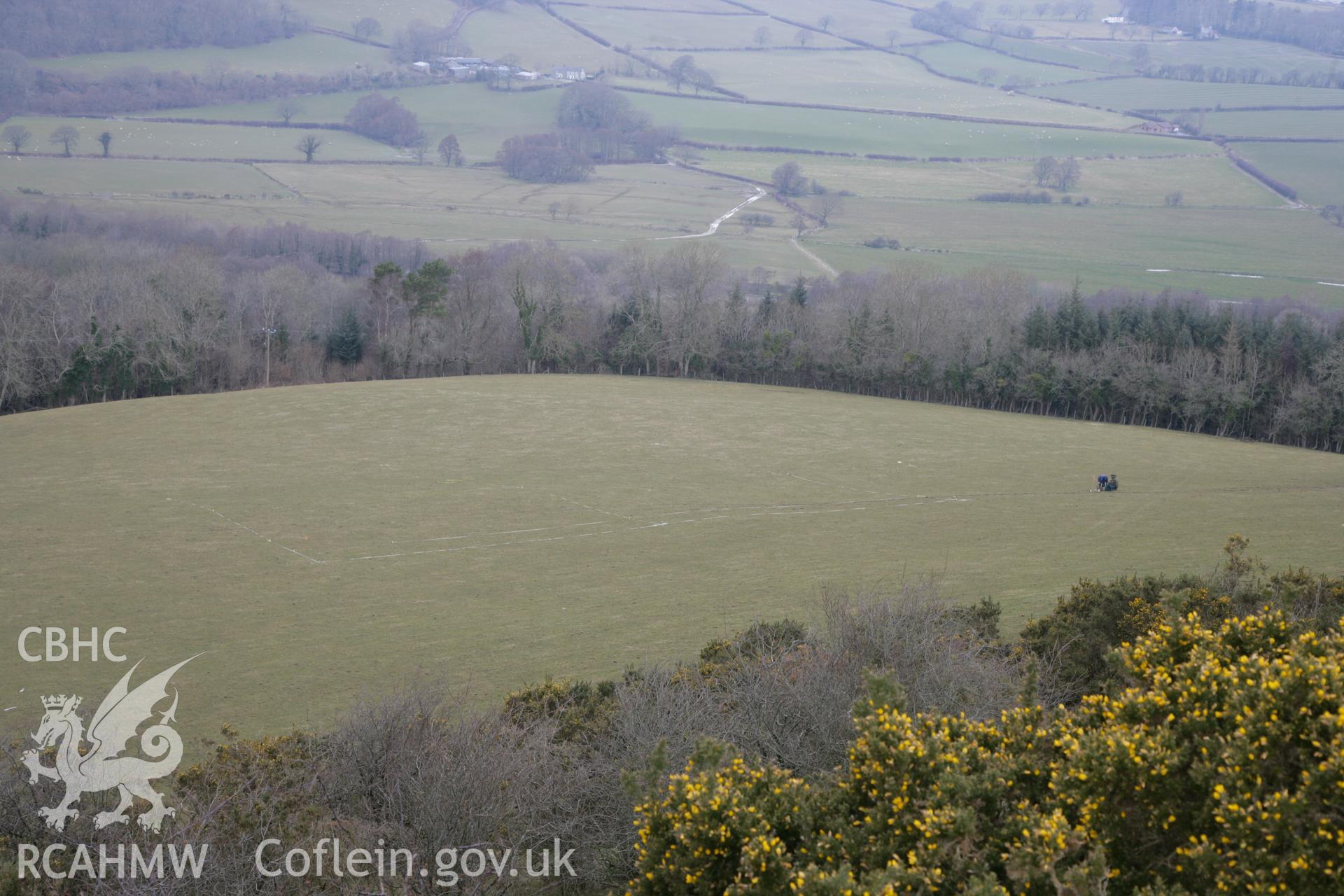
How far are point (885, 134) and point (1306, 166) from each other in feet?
212

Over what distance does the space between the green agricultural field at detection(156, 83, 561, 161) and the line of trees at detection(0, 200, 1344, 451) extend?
251ft

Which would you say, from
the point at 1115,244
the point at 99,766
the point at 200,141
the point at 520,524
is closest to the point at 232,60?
the point at 200,141

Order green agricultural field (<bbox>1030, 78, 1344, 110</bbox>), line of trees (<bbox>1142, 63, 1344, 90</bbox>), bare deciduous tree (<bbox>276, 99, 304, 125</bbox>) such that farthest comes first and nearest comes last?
line of trees (<bbox>1142, 63, 1344, 90</bbox>) → green agricultural field (<bbox>1030, 78, 1344, 110</bbox>) → bare deciduous tree (<bbox>276, 99, 304, 125</bbox>)

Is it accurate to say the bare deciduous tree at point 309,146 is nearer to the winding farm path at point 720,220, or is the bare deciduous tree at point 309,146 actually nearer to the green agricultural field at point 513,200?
the green agricultural field at point 513,200

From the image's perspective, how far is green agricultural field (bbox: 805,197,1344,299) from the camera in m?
108

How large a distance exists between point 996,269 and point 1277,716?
94.1 metres

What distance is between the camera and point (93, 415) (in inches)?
2314

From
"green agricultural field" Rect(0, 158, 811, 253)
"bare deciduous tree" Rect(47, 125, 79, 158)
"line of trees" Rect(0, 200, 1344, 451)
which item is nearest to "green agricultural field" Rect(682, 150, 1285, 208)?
"green agricultural field" Rect(0, 158, 811, 253)

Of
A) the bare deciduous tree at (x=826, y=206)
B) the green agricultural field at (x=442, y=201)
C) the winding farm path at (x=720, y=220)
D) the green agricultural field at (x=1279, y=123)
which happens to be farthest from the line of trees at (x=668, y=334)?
the green agricultural field at (x=1279, y=123)

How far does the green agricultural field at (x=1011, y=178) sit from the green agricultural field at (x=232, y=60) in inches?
3054

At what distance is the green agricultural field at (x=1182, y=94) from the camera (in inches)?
6782

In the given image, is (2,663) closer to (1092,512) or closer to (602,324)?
(1092,512)

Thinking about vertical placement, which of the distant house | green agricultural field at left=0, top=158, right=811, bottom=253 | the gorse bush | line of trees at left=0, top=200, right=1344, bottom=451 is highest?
the distant house

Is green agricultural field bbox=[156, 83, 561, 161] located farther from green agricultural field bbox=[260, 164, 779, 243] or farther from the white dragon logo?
the white dragon logo
